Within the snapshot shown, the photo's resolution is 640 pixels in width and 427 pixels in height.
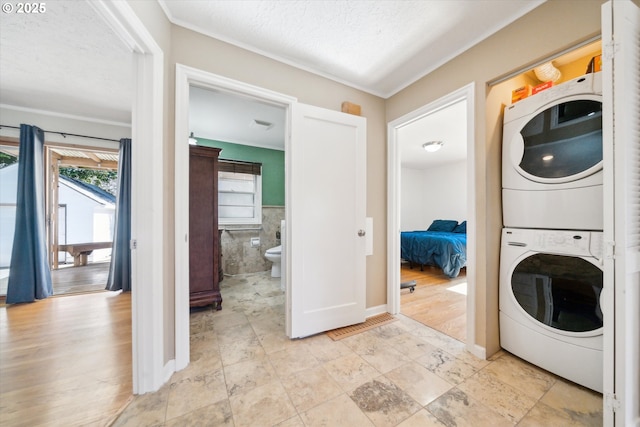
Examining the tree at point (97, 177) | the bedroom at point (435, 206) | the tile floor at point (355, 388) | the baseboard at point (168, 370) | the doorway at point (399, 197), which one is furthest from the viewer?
the tree at point (97, 177)

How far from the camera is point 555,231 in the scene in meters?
1.41

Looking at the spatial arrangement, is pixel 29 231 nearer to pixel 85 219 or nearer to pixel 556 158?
pixel 85 219

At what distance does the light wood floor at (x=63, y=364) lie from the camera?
1.17 m

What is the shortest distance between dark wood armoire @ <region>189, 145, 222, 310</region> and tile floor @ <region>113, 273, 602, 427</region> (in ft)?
1.67

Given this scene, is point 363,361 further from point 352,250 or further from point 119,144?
point 119,144

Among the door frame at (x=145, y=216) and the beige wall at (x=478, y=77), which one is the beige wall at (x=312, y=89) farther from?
the door frame at (x=145, y=216)

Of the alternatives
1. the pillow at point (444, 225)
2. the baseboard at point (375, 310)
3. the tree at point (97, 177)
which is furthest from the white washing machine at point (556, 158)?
the tree at point (97, 177)

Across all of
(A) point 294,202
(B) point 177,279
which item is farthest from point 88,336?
(A) point 294,202

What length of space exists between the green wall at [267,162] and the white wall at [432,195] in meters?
3.54

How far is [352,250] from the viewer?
212cm

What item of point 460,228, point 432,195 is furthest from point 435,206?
point 460,228

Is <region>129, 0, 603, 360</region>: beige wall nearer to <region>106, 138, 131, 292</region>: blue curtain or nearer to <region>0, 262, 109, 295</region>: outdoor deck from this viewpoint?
<region>106, 138, 131, 292</region>: blue curtain

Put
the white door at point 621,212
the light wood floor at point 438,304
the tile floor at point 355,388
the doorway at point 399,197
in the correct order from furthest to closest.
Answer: the light wood floor at point 438,304
the doorway at point 399,197
the tile floor at point 355,388
the white door at point 621,212

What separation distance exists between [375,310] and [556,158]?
1.89 m
